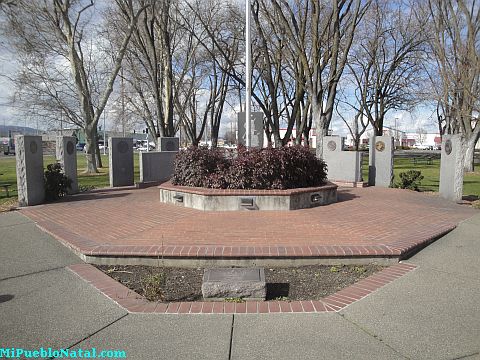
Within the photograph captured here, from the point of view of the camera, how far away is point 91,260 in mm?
5367

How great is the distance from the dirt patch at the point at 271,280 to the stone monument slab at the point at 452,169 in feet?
23.0

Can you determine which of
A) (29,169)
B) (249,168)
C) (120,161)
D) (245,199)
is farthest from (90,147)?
(245,199)

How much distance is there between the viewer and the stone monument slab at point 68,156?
11.6m

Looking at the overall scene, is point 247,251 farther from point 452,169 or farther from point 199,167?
point 452,169

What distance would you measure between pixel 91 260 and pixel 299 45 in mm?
14581

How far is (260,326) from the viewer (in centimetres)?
351

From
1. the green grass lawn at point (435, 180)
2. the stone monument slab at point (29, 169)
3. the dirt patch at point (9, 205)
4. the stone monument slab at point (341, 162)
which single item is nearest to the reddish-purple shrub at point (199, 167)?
the stone monument slab at point (29, 169)

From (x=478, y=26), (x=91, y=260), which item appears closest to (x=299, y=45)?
(x=478, y=26)

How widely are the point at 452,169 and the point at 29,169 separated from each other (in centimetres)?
1129

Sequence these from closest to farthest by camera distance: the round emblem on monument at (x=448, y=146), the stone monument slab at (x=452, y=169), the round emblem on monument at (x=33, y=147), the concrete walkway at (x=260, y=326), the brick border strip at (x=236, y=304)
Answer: the concrete walkway at (x=260, y=326)
the brick border strip at (x=236, y=304)
the round emblem on monument at (x=33, y=147)
the stone monument slab at (x=452, y=169)
the round emblem on monument at (x=448, y=146)

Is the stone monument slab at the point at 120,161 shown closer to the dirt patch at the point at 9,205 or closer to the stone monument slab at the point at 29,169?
the dirt patch at the point at 9,205

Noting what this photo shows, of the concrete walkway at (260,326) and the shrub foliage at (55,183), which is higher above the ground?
the shrub foliage at (55,183)

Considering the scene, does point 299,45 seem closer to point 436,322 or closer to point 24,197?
point 24,197

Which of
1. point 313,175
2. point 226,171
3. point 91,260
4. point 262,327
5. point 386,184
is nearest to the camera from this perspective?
point 262,327
